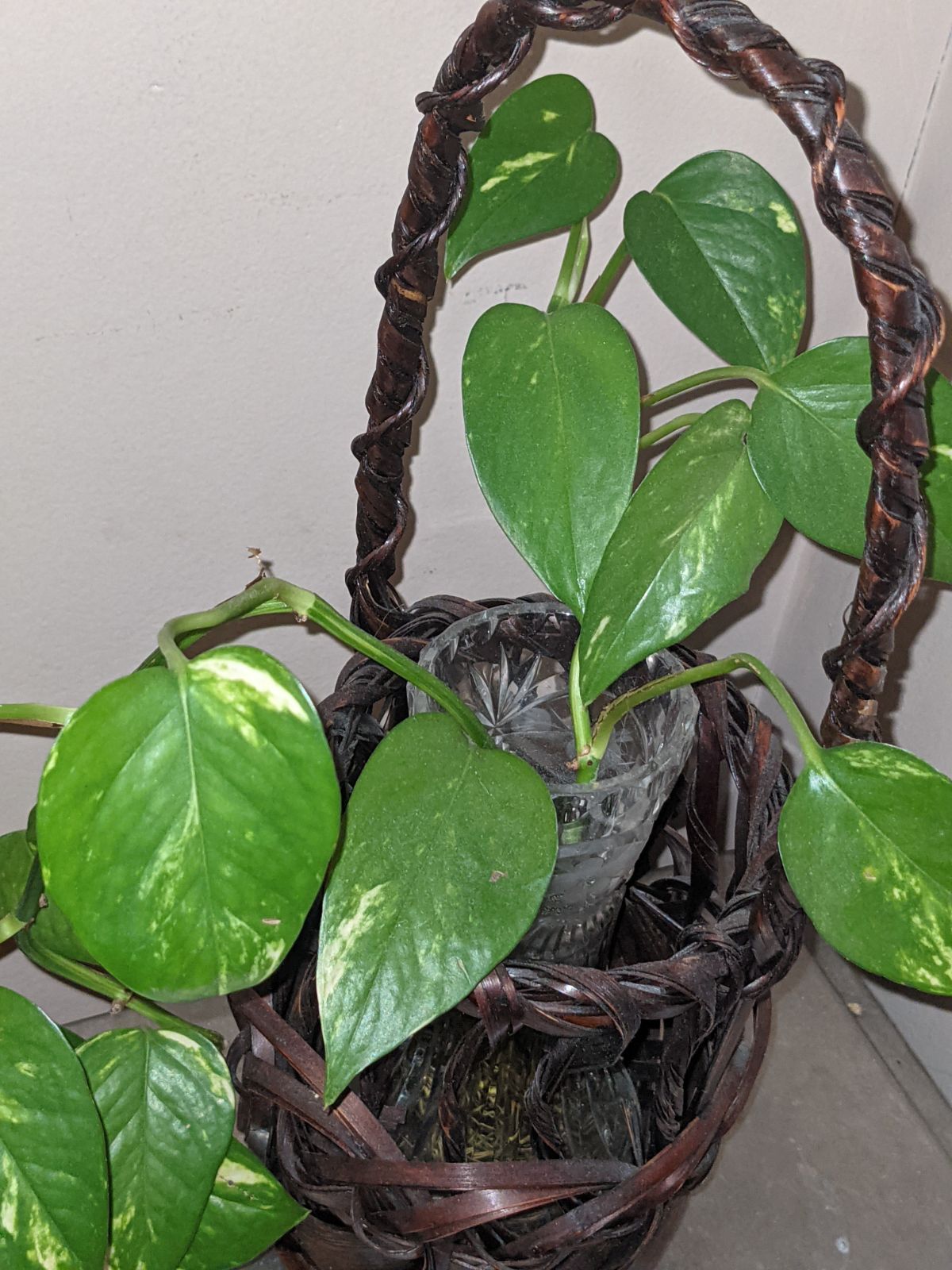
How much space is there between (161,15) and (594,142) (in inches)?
9.8

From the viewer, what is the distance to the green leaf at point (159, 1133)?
1.87ft

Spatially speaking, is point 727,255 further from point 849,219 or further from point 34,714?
point 34,714

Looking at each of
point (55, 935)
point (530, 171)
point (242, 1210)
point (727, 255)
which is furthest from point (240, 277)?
point (242, 1210)

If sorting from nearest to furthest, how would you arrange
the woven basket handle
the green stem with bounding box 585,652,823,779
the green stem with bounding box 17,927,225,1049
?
the woven basket handle
the green stem with bounding box 585,652,823,779
the green stem with bounding box 17,927,225,1049

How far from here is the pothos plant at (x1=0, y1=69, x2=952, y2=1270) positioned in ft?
1.46

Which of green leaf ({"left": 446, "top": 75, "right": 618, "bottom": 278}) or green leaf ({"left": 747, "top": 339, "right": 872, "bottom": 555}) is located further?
green leaf ({"left": 446, "top": 75, "right": 618, "bottom": 278})

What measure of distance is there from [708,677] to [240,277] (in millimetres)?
377

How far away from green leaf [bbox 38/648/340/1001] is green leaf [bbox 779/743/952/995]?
22cm

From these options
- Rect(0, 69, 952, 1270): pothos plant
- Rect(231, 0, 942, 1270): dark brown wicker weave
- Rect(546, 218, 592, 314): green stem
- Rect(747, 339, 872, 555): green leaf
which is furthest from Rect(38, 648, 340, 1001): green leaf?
Rect(546, 218, 592, 314): green stem

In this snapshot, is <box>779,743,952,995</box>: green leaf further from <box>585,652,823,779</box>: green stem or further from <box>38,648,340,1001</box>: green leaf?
<box>38,648,340,1001</box>: green leaf

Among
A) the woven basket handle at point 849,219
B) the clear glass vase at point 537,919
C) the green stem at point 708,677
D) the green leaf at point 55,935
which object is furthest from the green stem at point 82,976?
the woven basket handle at point 849,219

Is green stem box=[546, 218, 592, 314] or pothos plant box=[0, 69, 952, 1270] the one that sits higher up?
green stem box=[546, 218, 592, 314]

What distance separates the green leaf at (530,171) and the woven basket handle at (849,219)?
0.08m

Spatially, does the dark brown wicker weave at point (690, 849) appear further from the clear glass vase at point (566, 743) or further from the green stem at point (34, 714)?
the green stem at point (34, 714)
